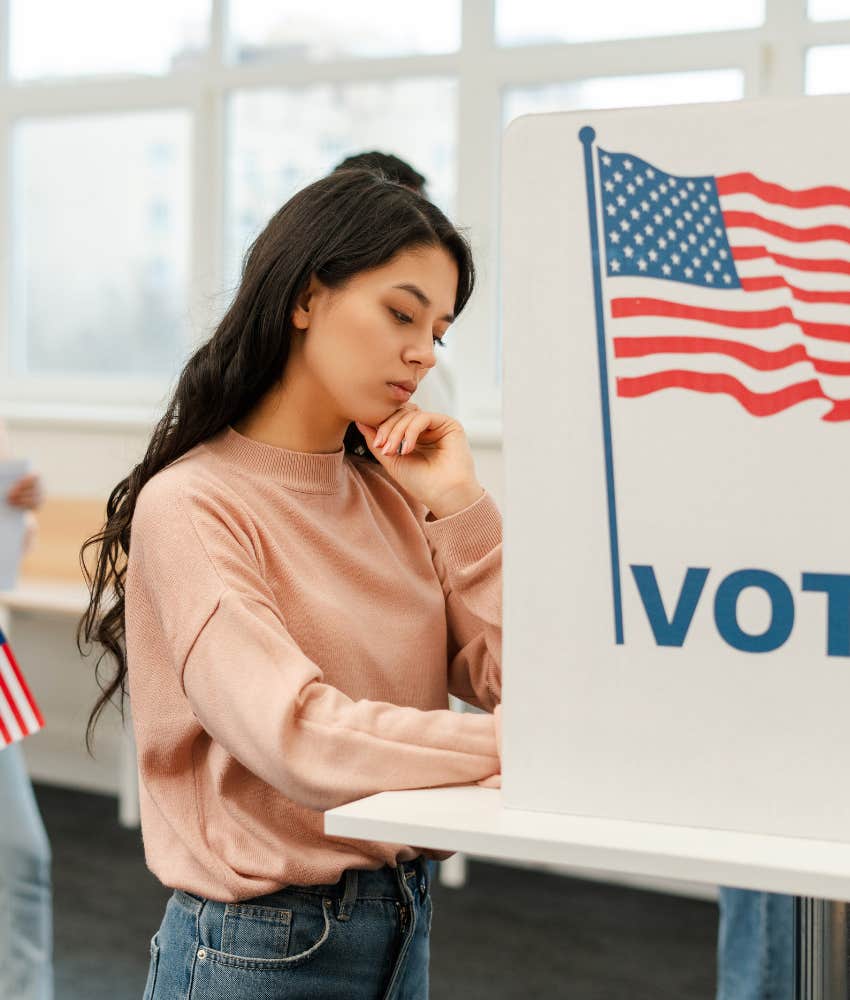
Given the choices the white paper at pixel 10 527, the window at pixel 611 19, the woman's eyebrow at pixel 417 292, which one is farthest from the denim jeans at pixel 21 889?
the window at pixel 611 19

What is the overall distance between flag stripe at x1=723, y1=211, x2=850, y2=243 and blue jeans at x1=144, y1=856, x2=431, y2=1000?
618mm

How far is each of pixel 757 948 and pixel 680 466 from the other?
1182mm

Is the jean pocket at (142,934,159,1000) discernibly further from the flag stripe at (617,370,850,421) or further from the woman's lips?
the flag stripe at (617,370,850,421)

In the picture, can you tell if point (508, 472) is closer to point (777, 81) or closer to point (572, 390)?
point (572, 390)

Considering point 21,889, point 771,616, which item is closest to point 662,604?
point 771,616

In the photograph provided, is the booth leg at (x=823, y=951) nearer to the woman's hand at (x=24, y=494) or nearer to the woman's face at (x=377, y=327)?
the woman's face at (x=377, y=327)

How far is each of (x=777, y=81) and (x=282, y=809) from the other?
2961 millimetres

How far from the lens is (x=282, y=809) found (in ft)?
3.66

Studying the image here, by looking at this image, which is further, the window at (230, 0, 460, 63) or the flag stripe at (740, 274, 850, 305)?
the window at (230, 0, 460, 63)

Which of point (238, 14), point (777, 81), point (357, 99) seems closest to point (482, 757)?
point (777, 81)

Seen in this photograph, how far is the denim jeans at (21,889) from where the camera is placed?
220 centimetres

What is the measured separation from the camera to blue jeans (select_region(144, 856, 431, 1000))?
1.11m

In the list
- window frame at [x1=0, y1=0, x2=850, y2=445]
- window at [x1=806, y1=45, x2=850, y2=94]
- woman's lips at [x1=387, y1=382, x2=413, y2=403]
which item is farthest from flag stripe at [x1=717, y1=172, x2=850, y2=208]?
window at [x1=806, y1=45, x2=850, y2=94]

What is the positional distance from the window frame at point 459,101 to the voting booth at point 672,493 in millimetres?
2010
